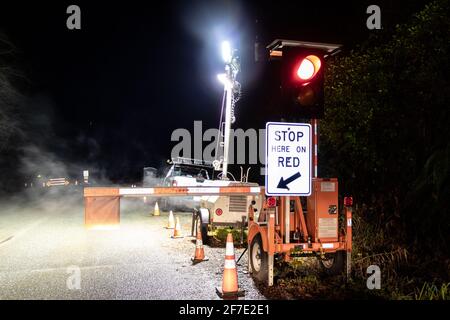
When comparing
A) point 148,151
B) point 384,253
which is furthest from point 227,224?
point 148,151

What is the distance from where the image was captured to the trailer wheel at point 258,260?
7.07m

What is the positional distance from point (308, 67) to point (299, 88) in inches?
12.4

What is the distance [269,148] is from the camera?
21.1 ft

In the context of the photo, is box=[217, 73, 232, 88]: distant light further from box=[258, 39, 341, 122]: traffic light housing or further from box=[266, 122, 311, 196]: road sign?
box=[258, 39, 341, 122]: traffic light housing

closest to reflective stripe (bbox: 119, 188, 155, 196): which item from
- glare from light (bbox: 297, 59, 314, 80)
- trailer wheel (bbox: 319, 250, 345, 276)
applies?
glare from light (bbox: 297, 59, 314, 80)

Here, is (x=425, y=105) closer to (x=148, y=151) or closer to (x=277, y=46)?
(x=277, y=46)

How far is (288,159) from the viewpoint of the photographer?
6.52 metres

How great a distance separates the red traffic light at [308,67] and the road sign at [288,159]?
2.71 ft

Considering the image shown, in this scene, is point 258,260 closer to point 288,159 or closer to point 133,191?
point 288,159

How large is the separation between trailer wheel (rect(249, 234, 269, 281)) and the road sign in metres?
1.23

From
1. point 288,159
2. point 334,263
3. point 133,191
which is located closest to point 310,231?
point 334,263

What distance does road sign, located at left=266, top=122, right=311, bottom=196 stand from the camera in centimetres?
643

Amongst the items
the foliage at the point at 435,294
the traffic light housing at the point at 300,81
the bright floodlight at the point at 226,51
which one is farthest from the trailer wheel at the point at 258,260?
the bright floodlight at the point at 226,51
